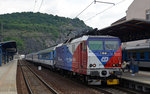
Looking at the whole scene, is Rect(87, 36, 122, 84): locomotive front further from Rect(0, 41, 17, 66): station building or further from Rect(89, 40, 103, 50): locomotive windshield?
Rect(0, 41, 17, 66): station building

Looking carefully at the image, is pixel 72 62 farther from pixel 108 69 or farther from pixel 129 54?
pixel 129 54

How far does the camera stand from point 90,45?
550 inches

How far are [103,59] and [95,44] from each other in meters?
1.11

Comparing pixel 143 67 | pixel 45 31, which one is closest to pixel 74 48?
pixel 143 67

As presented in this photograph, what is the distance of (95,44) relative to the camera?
14.1m

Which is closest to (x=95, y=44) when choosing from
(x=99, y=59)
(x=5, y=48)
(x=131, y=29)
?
(x=99, y=59)

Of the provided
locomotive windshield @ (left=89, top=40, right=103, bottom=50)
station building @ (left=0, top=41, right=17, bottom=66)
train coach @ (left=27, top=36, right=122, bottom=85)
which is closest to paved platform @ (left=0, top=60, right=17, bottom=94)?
train coach @ (left=27, top=36, right=122, bottom=85)

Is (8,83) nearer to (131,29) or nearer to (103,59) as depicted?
(103,59)

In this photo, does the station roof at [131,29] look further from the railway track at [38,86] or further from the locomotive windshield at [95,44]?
the railway track at [38,86]

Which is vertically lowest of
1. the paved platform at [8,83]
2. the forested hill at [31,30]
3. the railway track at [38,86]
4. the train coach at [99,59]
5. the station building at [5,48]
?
the railway track at [38,86]

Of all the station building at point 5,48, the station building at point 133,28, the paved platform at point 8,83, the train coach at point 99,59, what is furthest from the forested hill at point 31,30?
the train coach at point 99,59

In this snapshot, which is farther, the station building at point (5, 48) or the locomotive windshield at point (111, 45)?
the station building at point (5, 48)

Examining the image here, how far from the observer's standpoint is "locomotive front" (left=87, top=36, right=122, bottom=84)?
13.7m

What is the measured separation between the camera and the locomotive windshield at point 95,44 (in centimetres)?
1399
